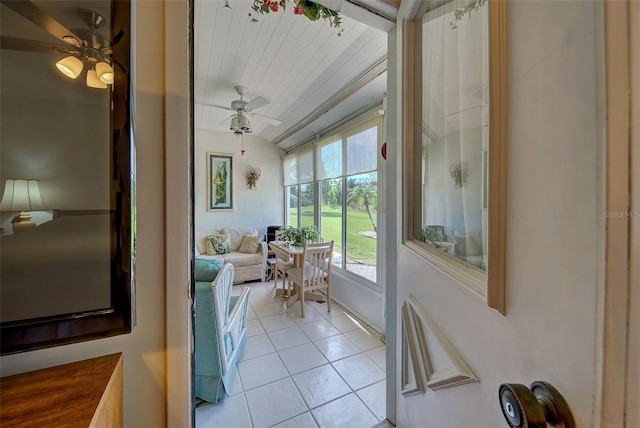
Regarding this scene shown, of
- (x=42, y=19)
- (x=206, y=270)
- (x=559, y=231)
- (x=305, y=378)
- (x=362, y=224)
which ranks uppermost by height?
(x=42, y=19)

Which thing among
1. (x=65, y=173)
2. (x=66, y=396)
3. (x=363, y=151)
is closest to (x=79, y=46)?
(x=65, y=173)

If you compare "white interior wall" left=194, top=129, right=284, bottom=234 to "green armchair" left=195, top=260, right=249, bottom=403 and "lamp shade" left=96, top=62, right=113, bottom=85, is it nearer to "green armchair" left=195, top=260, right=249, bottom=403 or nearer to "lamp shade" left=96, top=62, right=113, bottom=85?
"green armchair" left=195, top=260, right=249, bottom=403

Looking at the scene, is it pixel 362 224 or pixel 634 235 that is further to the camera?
pixel 362 224

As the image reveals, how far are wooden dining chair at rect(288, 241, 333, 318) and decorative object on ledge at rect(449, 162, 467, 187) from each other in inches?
86.6

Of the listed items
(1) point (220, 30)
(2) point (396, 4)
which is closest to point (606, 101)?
(2) point (396, 4)

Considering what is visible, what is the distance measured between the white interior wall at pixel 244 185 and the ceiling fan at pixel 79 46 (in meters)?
4.32

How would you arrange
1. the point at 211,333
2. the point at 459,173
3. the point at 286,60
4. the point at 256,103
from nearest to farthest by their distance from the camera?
the point at 459,173 < the point at 211,333 < the point at 286,60 < the point at 256,103

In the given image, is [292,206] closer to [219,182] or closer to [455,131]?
[219,182]

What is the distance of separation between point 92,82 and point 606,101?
86 cm

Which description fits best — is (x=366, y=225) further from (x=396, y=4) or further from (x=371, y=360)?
(x=396, y=4)

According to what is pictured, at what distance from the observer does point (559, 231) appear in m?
0.32

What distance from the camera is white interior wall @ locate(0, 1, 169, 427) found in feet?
2.15

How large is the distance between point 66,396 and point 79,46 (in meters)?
0.74

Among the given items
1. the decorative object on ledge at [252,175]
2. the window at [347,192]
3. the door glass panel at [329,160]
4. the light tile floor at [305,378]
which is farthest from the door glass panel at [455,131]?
the decorative object on ledge at [252,175]
